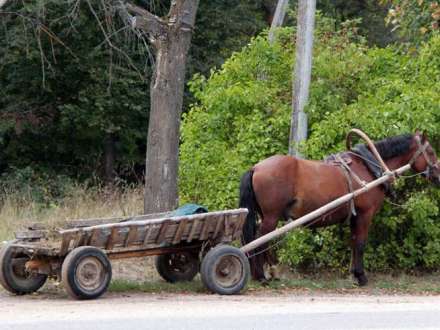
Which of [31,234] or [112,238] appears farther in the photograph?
[31,234]

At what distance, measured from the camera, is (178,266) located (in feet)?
41.6

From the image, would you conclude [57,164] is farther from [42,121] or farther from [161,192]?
[161,192]

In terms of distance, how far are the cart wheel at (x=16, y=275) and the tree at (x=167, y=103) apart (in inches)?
126

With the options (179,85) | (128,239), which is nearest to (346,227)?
(179,85)

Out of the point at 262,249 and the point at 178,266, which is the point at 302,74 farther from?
the point at 178,266

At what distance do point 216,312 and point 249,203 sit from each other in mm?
3156

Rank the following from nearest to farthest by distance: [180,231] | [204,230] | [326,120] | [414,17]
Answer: [180,231]
[204,230]
[326,120]
[414,17]

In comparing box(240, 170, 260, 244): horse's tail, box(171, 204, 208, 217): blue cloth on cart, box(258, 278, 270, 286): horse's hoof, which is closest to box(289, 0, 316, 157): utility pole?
box(240, 170, 260, 244): horse's tail

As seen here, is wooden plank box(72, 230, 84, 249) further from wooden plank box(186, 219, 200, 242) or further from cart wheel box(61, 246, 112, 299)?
wooden plank box(186, 219, 200, 242)

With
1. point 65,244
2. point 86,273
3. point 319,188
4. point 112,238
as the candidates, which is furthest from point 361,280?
point 65,244

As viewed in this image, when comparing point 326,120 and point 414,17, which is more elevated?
point 414,17

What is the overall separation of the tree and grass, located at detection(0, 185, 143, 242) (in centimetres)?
268

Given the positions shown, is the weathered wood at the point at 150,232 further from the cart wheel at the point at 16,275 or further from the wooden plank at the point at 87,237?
the cart wheel at the point at 16,275

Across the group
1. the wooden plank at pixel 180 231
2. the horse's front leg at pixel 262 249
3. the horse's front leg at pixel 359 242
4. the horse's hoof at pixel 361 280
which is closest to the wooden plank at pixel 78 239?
the wooden plank at pixel 180 231
